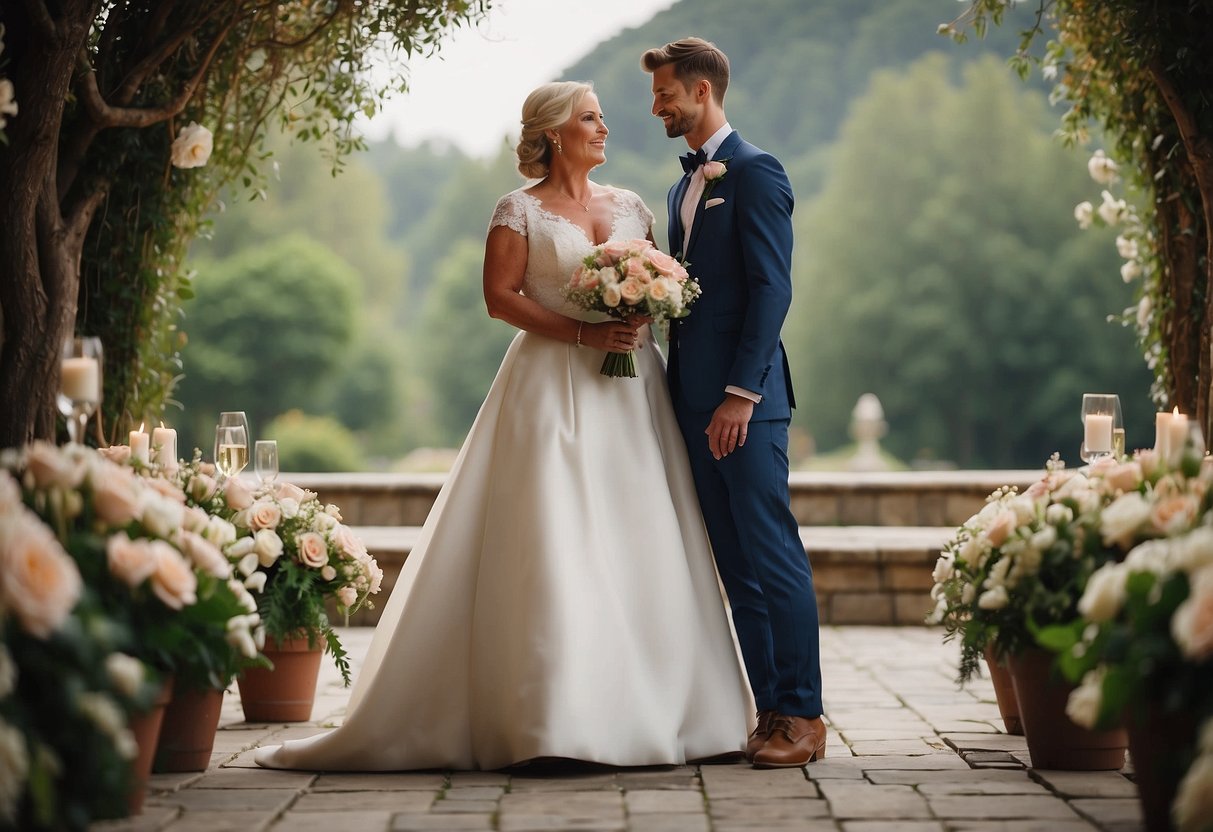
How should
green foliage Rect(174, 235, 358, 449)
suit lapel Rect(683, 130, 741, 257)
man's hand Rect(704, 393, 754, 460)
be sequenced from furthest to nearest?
green foliage Rect(174, 235, 358, 449)
suit lapel Rect(683, 130, 741, 257)
man's hand Rect(704, 393, 754, 460)

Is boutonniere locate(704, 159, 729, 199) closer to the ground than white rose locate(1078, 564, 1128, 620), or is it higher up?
higher up

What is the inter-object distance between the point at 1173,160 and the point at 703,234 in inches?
100

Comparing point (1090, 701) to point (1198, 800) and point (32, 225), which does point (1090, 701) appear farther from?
point (32, 225)

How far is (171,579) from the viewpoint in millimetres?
3158

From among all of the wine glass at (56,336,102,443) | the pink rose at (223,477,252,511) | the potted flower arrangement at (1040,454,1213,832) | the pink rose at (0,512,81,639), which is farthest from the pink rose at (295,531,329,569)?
the potted flower arrangement at (1040,454,1213,832)

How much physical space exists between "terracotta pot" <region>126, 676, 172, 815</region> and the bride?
0.74 m

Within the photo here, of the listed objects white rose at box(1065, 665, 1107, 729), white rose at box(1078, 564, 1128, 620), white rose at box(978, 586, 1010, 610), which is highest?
white rose at box(1078, 564, 1128, 620)

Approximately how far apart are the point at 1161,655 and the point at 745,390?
5.38 ft

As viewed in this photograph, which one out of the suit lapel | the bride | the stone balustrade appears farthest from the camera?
the stone balustrade

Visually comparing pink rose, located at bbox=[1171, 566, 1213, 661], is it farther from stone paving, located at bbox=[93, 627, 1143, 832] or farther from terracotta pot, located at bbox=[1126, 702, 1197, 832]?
stone paving, located at bbox=[93, 627, 1143, 832]

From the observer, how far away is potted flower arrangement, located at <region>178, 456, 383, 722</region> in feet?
14.8

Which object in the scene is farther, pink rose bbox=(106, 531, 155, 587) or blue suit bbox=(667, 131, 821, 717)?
blue suit bbox=(667, 131, 821, 717)

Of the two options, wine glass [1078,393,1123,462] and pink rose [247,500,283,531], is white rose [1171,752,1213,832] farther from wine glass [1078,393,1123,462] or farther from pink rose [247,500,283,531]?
pink rose [247,500,283,531]

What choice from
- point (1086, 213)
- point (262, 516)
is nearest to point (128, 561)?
point (262, 516)
